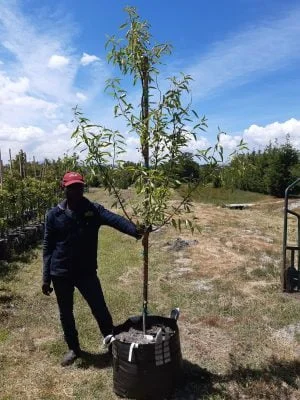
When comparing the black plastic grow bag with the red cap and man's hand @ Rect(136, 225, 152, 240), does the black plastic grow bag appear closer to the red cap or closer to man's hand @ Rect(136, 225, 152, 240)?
man's hand @ Rect(136, 225, 152, 240)

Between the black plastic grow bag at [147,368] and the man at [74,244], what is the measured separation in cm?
85

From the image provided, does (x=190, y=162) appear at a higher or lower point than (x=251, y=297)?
higher

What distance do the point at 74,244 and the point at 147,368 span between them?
148 cm

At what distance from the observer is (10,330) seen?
20.7ft

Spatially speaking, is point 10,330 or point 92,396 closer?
point 92,396

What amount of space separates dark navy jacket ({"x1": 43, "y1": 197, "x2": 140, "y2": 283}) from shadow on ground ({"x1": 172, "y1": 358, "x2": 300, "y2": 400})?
1595 mm

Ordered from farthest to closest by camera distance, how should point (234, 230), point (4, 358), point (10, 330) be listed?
point (234, 230) < point (10, 330) < point (4, 358)

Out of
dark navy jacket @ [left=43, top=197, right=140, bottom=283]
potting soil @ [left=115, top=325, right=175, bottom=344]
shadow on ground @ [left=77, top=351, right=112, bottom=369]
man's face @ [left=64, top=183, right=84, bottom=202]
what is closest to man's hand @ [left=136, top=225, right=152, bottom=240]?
dark navy jacket @ [left=43, top=197, right=140, bottom=283]

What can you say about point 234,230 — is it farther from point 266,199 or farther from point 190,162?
point 266,199

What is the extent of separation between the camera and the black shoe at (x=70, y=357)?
16.8 feet

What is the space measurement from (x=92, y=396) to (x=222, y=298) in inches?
142

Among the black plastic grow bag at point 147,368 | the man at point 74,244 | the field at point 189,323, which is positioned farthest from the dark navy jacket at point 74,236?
the field at point 189,323

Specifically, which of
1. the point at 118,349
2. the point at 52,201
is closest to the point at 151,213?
the point at 118,349

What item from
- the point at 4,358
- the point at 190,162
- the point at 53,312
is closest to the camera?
the point at 190,162
